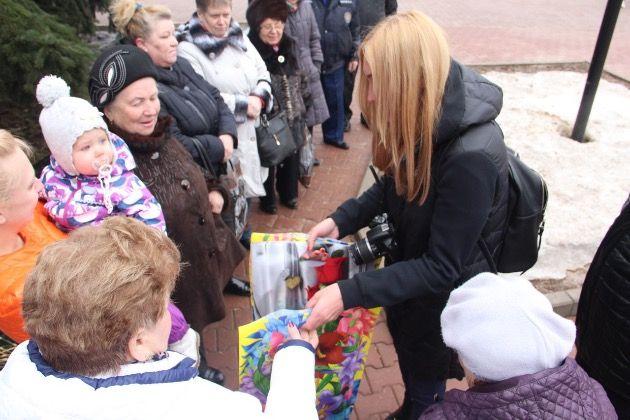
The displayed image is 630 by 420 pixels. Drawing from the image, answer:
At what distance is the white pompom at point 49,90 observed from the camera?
1965mm

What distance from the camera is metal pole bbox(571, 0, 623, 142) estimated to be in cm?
536

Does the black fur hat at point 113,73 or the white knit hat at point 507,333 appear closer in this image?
the white knit hat at point 507,333

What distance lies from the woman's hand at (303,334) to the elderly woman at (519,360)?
0.56m

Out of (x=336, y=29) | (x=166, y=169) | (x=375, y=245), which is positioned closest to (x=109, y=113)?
(x=166, y=169)

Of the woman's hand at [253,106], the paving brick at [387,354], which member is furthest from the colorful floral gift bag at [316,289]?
the woman's hand at [253,106]

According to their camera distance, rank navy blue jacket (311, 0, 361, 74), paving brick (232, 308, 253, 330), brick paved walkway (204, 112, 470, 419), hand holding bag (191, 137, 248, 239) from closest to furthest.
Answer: brick paved walkway (204, 112, 470, 419) < hand holding bag (191, 137, 248, 239) < paving brick (232, 308, 253, 330) < navy blue jacket (311, 0, 361, 74)

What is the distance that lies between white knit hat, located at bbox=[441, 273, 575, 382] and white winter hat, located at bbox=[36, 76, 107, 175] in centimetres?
157

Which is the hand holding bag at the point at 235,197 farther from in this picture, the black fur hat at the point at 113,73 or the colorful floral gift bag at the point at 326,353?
the colorful floral gift bag at the point at 326,353

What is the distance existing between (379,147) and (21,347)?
1.33 metres

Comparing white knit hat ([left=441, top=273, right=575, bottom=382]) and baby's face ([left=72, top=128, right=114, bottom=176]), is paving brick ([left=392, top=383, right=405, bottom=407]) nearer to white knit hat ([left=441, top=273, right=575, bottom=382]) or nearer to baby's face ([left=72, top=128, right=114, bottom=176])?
white knit hat ([left=441, top=273, right=575, bottom=382])

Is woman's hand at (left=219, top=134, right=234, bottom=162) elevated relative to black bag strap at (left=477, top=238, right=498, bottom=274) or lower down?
lower down

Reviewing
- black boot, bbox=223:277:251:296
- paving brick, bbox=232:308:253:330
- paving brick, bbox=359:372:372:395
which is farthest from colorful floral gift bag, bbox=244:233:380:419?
black boot, bbox=223:277:251:296

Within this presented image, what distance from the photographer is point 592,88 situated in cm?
562

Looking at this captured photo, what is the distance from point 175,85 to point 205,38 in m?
0.63
